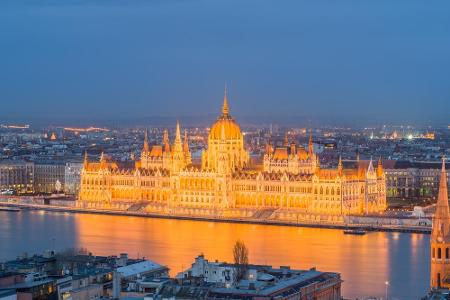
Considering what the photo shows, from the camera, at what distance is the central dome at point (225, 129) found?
184 ft

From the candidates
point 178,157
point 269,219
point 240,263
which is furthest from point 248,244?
point 178,157

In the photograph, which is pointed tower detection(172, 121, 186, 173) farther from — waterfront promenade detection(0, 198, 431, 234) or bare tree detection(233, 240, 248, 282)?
bare tree detection(233, 240, 248, 282)

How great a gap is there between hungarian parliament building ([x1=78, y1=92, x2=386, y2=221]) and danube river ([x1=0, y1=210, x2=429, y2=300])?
329 centimetres

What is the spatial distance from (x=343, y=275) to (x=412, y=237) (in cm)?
1186

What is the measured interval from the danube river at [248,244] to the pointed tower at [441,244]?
5.75 meters

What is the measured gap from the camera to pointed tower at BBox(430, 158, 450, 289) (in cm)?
2286

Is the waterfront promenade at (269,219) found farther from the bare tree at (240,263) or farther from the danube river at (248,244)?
the bare tree at (240,263)

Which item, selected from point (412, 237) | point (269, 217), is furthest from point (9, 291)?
Answer: point (269, 217)

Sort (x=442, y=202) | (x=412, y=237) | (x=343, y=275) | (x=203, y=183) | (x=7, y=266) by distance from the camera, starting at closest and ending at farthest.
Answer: (x=442, y=202) < (x=7, y=266) < (x=343, y=275) < (x=412, y=237) < (x=203, y=183)

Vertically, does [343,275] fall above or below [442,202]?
below

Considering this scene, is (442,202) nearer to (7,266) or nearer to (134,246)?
(7,266)

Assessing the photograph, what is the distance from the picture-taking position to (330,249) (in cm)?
3975

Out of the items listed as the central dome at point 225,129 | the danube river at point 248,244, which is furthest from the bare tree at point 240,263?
the central dome at point 225,129

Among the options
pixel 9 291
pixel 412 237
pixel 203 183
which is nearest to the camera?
pixel 9 291
